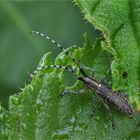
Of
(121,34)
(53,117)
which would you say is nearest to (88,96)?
(53,117)

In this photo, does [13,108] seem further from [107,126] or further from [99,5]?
[99,5]

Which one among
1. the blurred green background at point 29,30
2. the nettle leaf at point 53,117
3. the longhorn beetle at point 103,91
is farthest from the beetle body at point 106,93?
the blurred green background at point 29,30

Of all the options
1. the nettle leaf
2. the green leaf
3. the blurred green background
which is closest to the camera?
the nettle leaf

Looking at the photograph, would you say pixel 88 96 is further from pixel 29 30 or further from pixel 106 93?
pixel 29 30

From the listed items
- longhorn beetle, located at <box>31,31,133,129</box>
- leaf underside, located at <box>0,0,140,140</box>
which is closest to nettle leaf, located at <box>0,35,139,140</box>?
leaf underside, located at <box>0,0,140,140</box>

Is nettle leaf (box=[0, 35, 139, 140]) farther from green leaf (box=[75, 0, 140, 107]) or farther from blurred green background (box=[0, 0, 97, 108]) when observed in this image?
blurred green background (box=[0, 0, 97, 108])

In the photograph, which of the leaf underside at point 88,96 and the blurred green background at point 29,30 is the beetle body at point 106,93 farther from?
the blurred green background at point 29,30
